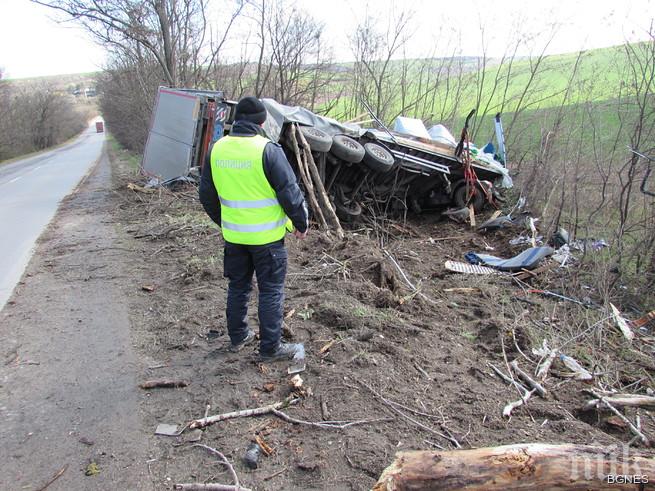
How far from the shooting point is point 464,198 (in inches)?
385

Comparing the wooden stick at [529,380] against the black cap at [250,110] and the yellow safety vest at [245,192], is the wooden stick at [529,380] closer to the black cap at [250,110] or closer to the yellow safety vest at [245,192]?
the yellow safety vest at [245,192]

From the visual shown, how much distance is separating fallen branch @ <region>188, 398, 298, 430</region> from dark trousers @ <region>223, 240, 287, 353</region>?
1.87 ft

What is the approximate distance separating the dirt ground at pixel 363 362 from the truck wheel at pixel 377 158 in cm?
224

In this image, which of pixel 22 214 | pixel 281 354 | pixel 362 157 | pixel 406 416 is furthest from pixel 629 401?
pixel 22 214

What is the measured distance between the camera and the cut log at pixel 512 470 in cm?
200

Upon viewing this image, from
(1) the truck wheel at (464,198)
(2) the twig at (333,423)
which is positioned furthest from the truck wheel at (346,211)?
(2) the twig at (333,423)

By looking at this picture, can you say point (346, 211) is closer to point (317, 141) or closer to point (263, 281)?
point (317, 141)

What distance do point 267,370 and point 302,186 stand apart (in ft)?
16.1

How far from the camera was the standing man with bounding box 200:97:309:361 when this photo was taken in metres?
3.20

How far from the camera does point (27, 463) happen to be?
2.56 m

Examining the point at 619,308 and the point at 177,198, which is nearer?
the point at 619,308

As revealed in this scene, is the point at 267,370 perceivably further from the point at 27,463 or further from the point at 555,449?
the point at 555,449

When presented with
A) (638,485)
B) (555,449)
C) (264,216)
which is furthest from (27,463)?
(638,485)

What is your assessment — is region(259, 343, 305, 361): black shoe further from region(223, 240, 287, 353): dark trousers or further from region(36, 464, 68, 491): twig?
region(36, 464, 68, 491): twig
